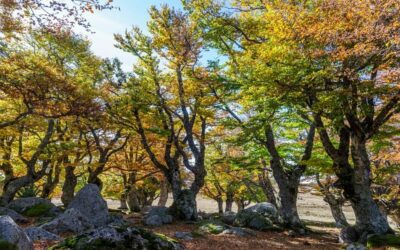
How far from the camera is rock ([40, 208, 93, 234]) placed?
1168 centimetres

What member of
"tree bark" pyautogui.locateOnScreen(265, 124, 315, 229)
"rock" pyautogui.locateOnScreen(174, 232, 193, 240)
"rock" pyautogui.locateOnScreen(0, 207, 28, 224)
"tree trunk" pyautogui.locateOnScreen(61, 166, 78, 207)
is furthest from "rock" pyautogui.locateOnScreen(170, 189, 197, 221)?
"tree trunk" pyautogui.locateOnScreen(61, 166, 78, 207)

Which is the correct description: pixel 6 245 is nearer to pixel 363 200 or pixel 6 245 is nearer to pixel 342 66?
pixel 342 66

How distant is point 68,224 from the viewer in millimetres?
12023

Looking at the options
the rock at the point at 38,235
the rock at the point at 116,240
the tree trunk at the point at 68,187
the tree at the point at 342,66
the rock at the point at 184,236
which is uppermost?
the tree at the point at 342,66

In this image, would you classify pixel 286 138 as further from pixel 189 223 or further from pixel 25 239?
pixel 25 239

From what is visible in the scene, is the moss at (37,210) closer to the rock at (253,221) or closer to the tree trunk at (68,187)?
the tree trunk at (68,187)

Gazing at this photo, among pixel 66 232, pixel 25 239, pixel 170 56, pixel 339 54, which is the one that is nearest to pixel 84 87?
pixel 170 56

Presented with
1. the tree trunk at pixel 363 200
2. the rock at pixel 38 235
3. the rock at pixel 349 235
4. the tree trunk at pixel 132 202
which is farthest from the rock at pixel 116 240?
the tree trunk at pixel 132 202

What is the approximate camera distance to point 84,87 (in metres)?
17.9

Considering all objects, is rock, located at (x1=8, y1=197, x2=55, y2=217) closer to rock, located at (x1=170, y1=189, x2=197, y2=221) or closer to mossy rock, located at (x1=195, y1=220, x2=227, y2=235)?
rock, located at (x1=170, y1=189, x2=197, y2=221)

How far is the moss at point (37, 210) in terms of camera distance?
1727 cm

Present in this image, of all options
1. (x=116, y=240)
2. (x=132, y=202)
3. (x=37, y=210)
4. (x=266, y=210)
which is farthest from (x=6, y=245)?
(x=132, y=202)

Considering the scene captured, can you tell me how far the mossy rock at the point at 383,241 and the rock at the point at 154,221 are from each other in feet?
32.8

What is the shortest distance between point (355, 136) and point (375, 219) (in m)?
3.49
